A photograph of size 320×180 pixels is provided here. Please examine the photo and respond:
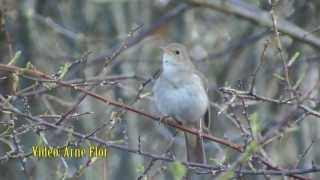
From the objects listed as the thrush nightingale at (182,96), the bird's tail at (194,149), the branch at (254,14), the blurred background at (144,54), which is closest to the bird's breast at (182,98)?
the thrush nightingale at (182,96)

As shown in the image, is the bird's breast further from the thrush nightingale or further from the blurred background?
the blurred background

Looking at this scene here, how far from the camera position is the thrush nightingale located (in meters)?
5.24

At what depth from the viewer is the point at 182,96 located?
5289 millimetres

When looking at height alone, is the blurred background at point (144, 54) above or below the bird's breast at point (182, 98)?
above

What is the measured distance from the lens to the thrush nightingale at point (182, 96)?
206 inches

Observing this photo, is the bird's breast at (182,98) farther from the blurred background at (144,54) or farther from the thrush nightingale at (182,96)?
the blurred background at (144,54)

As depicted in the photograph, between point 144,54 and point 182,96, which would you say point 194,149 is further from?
point 144,54

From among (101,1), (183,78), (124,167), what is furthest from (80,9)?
(183,78)

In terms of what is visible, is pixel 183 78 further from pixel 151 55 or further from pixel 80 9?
pixel 151 55

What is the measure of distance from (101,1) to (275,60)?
1.69 metres

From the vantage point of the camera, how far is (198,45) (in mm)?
8055

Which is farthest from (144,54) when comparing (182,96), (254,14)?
(182,96)

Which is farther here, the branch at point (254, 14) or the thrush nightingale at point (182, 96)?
the branch at point (254, 14)

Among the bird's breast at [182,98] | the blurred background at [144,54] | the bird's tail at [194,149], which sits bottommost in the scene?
the bird's tail at [194,149]
